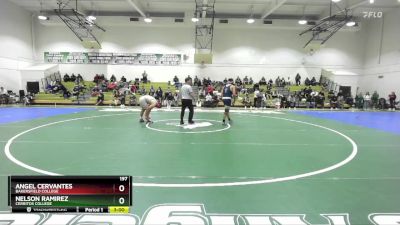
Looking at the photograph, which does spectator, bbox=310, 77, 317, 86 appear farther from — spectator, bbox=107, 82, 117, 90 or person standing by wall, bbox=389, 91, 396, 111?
spectator, bbox=107, 82, 117, 90

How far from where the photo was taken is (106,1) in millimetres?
24391

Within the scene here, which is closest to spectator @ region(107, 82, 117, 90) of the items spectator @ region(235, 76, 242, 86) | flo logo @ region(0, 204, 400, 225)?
spectator @ region(235, 76, 242, 86)

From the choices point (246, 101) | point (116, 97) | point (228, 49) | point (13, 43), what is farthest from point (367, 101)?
point (13, 43)

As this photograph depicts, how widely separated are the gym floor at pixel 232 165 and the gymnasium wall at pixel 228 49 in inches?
789

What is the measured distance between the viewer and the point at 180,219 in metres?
3.23

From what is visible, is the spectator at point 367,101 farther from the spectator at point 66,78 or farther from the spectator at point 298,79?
the spectator at point 66,78

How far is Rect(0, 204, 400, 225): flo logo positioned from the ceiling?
2168 cm

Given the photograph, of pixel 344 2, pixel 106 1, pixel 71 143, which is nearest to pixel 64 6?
pixel 106 1

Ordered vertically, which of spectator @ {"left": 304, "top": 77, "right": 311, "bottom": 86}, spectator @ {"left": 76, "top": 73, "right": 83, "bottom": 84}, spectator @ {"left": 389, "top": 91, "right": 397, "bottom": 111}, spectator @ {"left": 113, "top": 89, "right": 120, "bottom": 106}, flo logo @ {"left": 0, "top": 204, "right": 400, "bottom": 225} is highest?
spectator @ {"left": 304, "top": 77, "right": 311, "bottom": 86}

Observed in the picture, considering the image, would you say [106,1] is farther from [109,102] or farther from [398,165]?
[398,165]

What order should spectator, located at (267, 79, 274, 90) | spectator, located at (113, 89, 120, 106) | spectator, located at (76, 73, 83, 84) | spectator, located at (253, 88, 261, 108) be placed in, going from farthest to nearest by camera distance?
spectator, located at (76, 73, 83, 84) → spectator, located at (267, 79, 274, 90) → spectator, located at (113, 89, 120, 106) → spectator, located at (253, 88, 261, 108)
